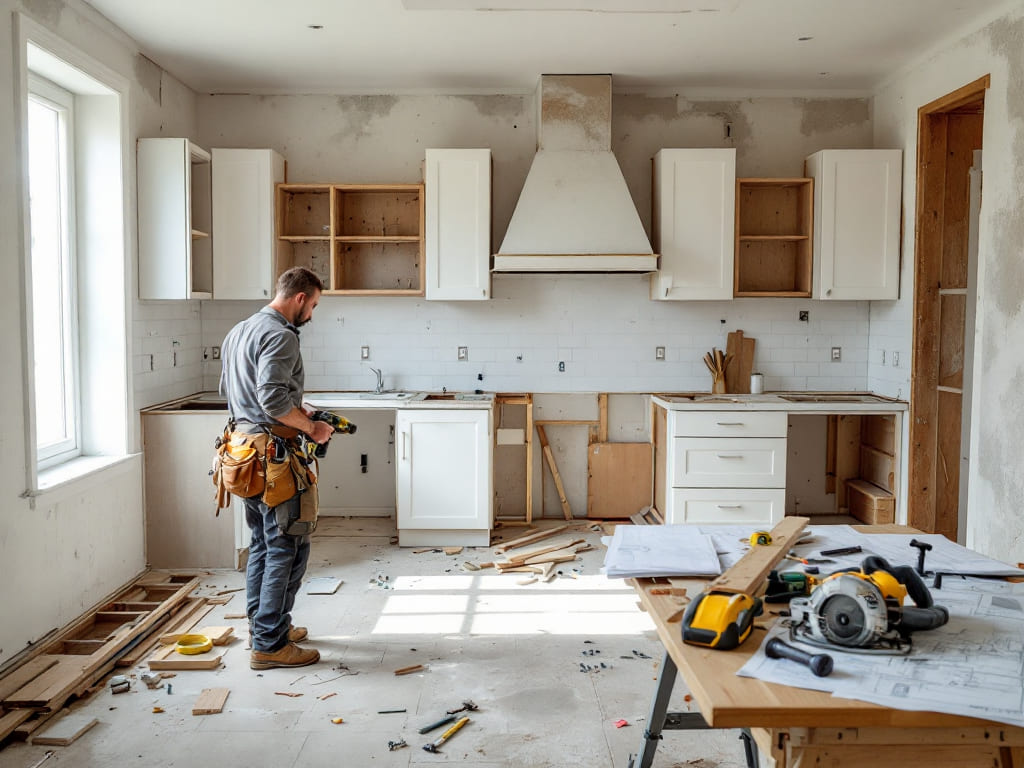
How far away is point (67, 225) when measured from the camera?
4.51 meters

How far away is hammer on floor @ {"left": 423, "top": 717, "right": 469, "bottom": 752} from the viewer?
9.53ft

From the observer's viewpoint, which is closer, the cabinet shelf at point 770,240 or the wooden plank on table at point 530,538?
the wooden plank on table at point 530,538

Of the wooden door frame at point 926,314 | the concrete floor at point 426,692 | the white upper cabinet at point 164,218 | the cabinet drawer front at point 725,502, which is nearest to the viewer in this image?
the concrete floor at point 426,692

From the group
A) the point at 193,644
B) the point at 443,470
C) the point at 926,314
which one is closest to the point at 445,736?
the point at 193,644

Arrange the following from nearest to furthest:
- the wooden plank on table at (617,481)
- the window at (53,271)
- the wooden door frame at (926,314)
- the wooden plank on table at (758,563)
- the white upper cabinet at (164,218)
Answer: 1. the wooden plank on table at (758,563)
2. the window at (53,271)
3. the white upper cabinet at (164,218)
4. the wooden door frame at (926,314)
5. the wooden plank on table at (617,481)

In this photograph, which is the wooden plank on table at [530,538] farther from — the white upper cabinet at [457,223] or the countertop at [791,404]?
the white upper cabinet at [457,223]

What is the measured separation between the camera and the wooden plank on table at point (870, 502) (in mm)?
5457

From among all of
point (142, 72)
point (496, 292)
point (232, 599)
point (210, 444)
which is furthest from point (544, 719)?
point (142, 72)

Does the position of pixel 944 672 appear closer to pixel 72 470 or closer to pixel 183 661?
pixel 183 661

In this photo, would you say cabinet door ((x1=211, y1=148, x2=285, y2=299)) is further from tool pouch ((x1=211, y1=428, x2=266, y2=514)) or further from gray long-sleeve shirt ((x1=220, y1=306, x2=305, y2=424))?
tool pouch ((x1=211, y1=428, x2=266, y2=514))

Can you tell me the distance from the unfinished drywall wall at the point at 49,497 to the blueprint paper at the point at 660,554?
2.66 meters

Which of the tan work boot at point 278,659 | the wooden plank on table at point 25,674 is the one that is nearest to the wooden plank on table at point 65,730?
the wooden plank on table at point 25,674

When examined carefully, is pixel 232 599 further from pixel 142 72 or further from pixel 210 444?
pixel 142 72

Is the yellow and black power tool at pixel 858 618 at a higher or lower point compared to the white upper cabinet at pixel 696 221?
lower
